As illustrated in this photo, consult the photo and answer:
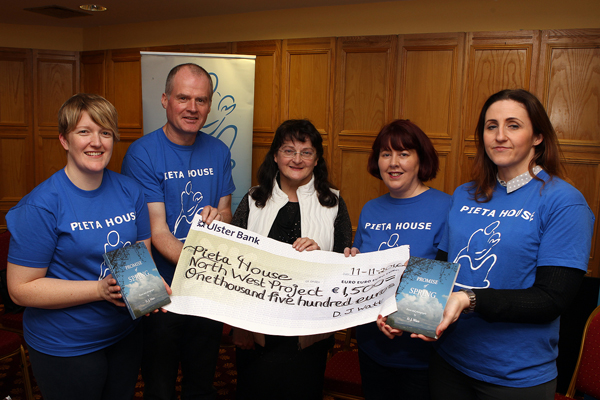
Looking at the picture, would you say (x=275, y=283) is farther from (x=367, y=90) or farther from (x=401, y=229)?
(x=367, y=90)

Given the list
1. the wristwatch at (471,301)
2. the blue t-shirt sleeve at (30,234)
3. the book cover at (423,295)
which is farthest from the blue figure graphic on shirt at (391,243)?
the blue t-shirt sleeve at (30,234)

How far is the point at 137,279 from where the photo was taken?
4.23ft

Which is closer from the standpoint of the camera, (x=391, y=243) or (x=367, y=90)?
(x=391, y=243)

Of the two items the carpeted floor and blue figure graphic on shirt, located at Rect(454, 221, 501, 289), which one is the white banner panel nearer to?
the carpeted floor

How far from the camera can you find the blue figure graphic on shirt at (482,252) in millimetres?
1261

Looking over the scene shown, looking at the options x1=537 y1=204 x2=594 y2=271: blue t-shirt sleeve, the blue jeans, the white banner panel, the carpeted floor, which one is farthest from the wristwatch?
the white banner panel

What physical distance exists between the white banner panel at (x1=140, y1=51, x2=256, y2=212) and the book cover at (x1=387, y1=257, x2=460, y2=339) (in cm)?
317

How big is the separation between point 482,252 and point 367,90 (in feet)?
11.7

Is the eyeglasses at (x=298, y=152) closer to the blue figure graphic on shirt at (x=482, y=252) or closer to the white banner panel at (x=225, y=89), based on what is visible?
the blue figure graphic on shirt at (x=482, y=252)

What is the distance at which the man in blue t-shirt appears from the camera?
5.95ft

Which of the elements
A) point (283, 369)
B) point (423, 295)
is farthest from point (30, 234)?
point (423, 295)

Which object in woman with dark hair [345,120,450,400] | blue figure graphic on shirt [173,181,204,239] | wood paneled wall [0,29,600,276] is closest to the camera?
woman with dark hair [345,120,450,400]

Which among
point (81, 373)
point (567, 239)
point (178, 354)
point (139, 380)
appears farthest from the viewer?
point (139, 380)

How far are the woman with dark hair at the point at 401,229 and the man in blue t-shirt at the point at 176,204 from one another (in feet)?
2.22
